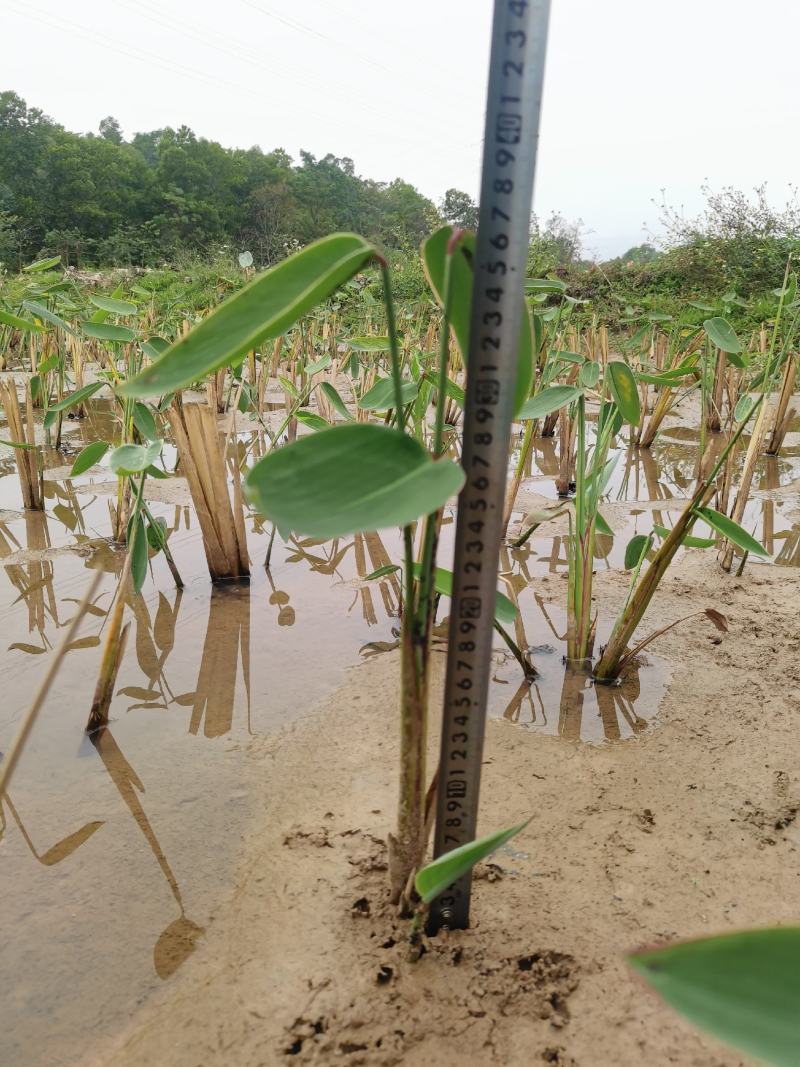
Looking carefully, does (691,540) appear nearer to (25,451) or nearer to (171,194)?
(25,451)

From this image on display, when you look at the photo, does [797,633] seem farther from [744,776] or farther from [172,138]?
[172,138]

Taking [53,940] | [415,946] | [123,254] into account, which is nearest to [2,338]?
[53,940]

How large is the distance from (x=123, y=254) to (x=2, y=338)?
1579 cm

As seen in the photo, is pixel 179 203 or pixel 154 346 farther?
pixel 179 203

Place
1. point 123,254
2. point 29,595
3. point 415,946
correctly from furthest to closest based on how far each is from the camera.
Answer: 1. point 123,254
2. point 29,595
3. point 415,946

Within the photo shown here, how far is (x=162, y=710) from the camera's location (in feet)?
4.20

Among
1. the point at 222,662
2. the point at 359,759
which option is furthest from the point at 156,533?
the point at 359,759

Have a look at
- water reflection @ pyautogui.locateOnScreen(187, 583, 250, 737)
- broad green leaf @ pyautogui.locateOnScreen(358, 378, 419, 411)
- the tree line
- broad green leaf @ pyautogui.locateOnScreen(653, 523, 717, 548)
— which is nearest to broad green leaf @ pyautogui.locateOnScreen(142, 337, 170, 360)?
water reflection @ pyautogui.locateOnScreen(187, 583, 250, 737)

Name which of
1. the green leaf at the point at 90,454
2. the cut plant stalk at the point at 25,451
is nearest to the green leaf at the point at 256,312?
the green leaf at the point at 90,454

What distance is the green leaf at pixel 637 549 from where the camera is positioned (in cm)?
129

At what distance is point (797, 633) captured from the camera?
149 centimetres

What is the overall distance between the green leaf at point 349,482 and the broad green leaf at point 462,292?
12cm

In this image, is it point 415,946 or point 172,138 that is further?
point 172,138

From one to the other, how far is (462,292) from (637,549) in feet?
2.92
